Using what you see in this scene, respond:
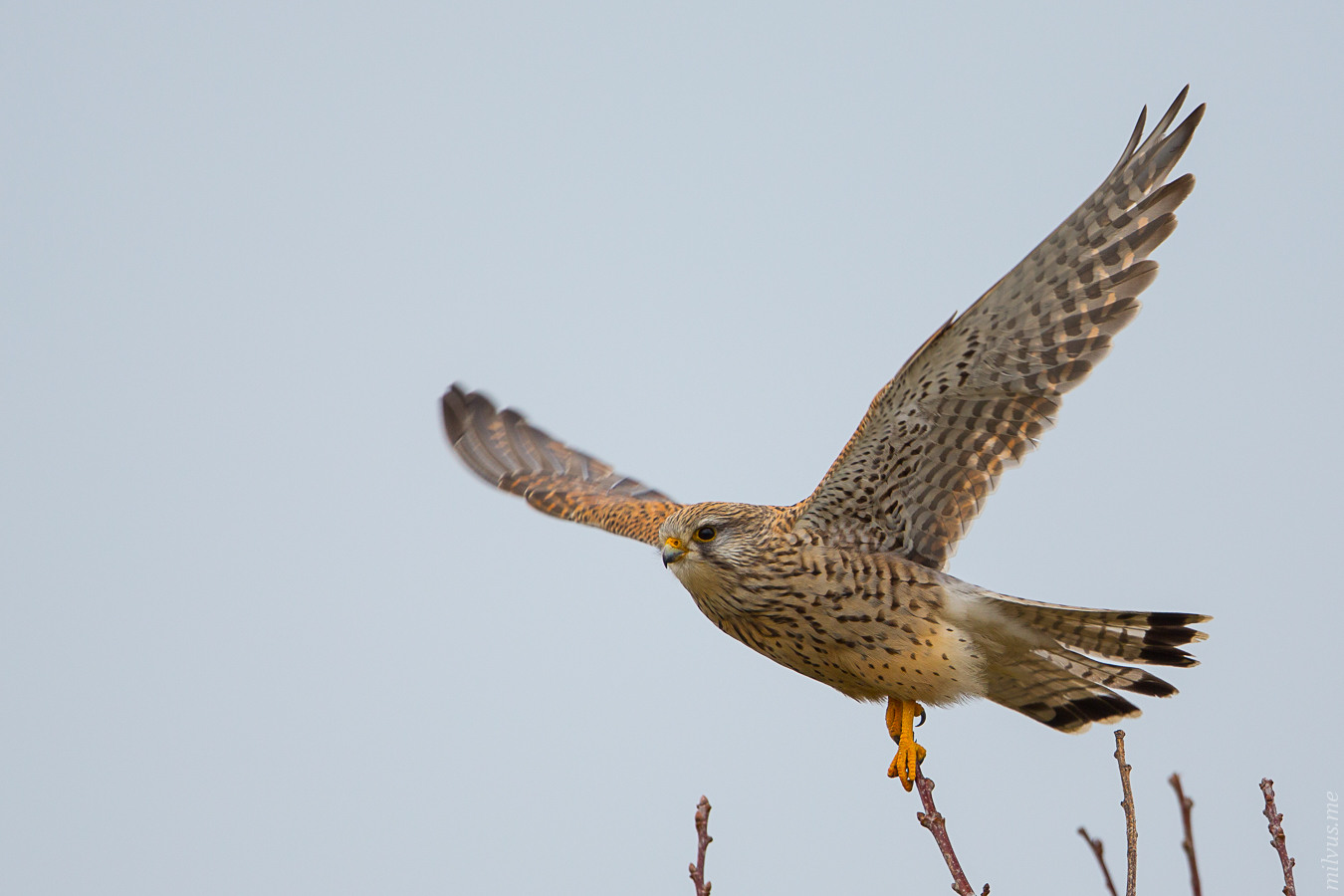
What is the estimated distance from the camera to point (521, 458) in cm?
682

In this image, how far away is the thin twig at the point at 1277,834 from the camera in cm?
216

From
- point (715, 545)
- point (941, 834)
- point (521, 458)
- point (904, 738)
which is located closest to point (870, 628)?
point (904, 738)

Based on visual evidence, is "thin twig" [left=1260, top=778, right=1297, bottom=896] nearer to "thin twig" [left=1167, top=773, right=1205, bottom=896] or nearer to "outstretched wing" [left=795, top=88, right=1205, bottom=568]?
"thin twig" [left=1167, top=773, right=1205, bottom=896]

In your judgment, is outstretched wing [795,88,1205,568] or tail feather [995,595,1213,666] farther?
tail feather [995,595,1213,666]

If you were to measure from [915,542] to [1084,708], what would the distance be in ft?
2.65

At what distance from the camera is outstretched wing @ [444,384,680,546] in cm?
652

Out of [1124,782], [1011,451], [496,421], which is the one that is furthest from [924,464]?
[496,421]

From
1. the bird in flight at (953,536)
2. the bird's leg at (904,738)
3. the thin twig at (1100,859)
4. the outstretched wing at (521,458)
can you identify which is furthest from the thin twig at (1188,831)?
the outstretched wing at (521,458)

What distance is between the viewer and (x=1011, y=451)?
4.21 m

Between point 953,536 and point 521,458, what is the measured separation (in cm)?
299

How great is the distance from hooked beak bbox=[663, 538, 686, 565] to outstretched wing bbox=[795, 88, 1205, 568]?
42cm

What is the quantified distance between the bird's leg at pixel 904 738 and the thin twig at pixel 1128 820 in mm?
1867

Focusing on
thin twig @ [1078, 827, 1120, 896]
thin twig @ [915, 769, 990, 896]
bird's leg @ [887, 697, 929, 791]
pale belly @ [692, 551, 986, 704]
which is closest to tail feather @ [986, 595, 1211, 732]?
pale belly @ [692, 551, 986, 704]

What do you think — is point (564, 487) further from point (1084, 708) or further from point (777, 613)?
point (1084, 708)
